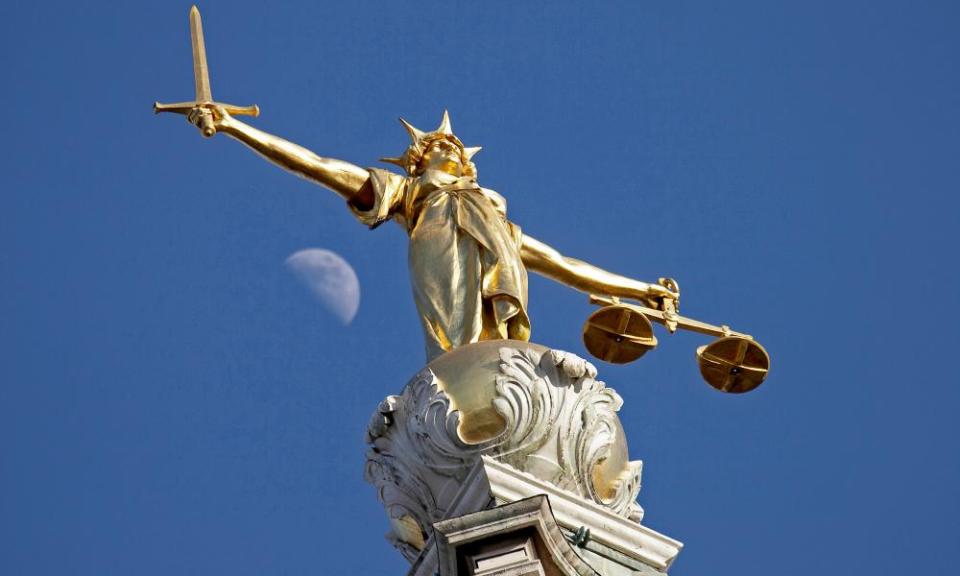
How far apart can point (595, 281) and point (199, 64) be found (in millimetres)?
4820

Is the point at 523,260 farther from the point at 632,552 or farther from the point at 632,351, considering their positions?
the point at 632,552

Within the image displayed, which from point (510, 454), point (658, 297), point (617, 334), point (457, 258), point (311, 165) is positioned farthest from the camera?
point (658, 297)

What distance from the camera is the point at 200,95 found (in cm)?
2391

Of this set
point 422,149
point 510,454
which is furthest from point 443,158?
point 510,454

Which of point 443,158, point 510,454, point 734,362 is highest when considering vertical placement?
point 443,158

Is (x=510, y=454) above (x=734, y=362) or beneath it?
beneath

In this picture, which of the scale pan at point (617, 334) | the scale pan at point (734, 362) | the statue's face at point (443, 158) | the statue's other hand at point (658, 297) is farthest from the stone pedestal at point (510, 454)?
the statue's other hand at point (658, 297)

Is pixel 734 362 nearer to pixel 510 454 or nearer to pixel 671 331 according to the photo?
pixel 671 331

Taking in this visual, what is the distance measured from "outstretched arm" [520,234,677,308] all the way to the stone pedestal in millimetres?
3565

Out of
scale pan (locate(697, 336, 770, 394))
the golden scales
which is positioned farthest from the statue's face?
scale pan (locate(697, 336, 770, 394))

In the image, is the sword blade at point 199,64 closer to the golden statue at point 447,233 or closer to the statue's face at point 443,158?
the golden statue at point 447,233

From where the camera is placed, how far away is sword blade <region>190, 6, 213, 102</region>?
23938 mm

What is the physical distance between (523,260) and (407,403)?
12.8ft

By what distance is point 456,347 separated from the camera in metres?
22.7
